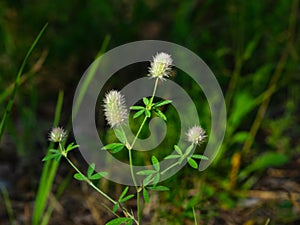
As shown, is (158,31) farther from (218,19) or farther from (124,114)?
(124,114)

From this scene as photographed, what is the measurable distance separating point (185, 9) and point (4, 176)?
110 centimetres

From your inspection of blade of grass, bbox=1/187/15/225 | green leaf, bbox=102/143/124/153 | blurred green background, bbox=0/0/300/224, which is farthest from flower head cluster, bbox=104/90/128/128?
blade of grass, bbox=1/187/15/225

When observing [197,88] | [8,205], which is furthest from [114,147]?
[197,88]

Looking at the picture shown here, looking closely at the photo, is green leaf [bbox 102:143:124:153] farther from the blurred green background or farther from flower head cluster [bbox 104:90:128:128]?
the blurred green background

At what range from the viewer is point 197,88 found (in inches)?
72.1

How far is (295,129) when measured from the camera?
2.07m

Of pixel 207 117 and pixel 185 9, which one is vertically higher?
pixel 185 9

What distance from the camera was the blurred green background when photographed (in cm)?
161

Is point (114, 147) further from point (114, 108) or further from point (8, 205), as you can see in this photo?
point (8, 205)

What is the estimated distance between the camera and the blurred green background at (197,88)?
1612mm

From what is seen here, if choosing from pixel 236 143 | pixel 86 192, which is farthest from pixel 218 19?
pixel 86 192

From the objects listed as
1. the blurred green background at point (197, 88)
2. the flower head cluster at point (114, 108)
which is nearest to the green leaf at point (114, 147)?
the flower head cluster at point (114, 108)

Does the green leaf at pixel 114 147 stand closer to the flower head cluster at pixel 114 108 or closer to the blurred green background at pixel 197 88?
the flower head cluster at pixel 114 108

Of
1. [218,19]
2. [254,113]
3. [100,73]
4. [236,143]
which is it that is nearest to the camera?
[236,143]
